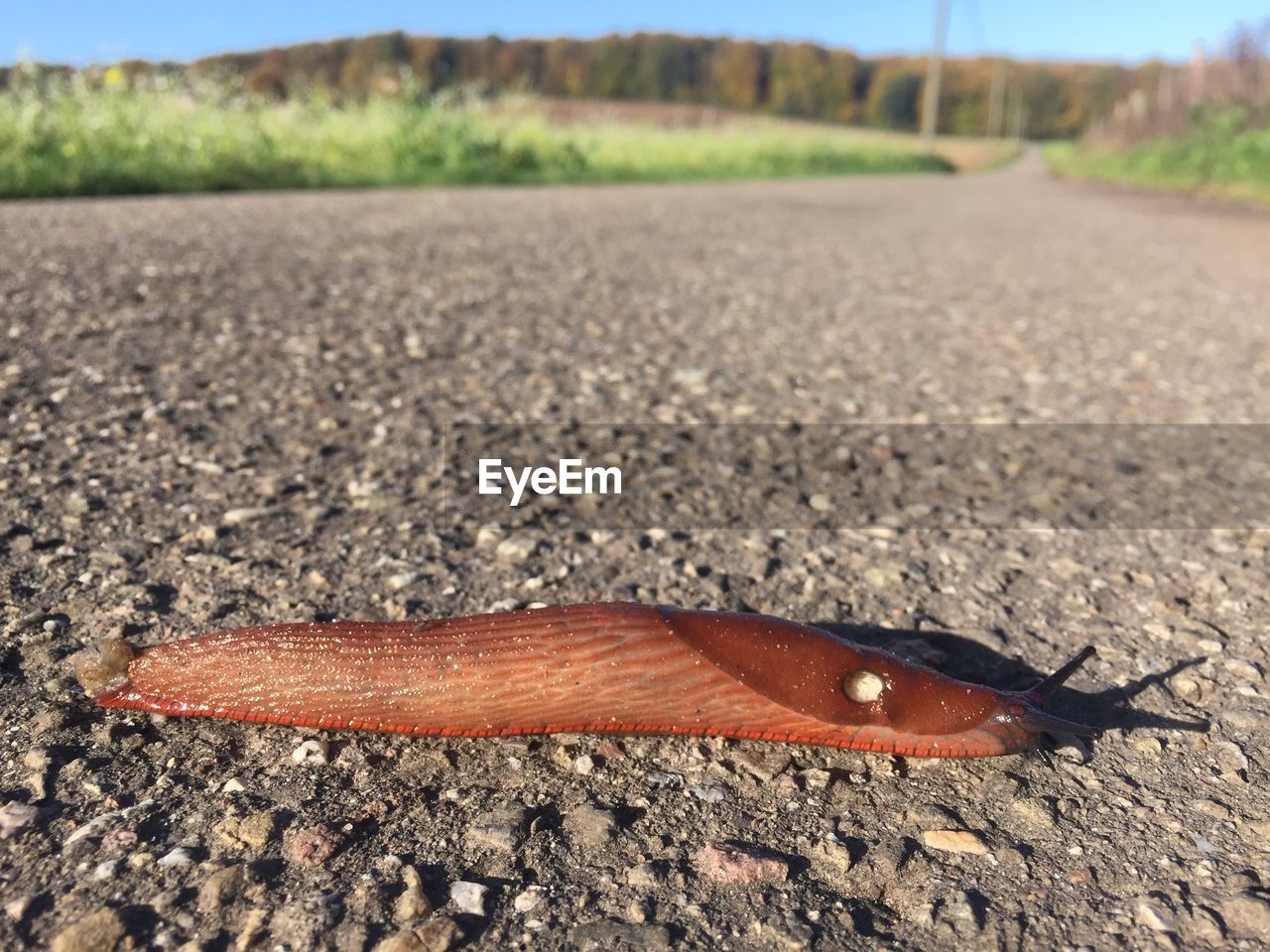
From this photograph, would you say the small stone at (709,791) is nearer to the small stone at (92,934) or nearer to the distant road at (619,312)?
the small stone at (92,934)

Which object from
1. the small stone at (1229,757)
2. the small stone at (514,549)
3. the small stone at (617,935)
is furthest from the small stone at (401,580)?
the small stone at (1229,757)

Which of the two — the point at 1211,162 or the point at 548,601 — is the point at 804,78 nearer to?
the point at 1211,162

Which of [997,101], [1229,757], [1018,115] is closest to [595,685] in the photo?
[1229,757]

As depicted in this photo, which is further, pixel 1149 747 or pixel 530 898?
pixel 1149 747

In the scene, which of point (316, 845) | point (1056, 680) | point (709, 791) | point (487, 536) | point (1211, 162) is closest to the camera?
point (316, 845)

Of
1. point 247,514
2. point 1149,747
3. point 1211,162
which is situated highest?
point 1211,162

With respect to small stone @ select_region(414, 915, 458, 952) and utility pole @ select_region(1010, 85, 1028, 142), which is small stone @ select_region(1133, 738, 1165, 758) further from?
utility pole @ select_region(1010, 85, 1028, 142)
